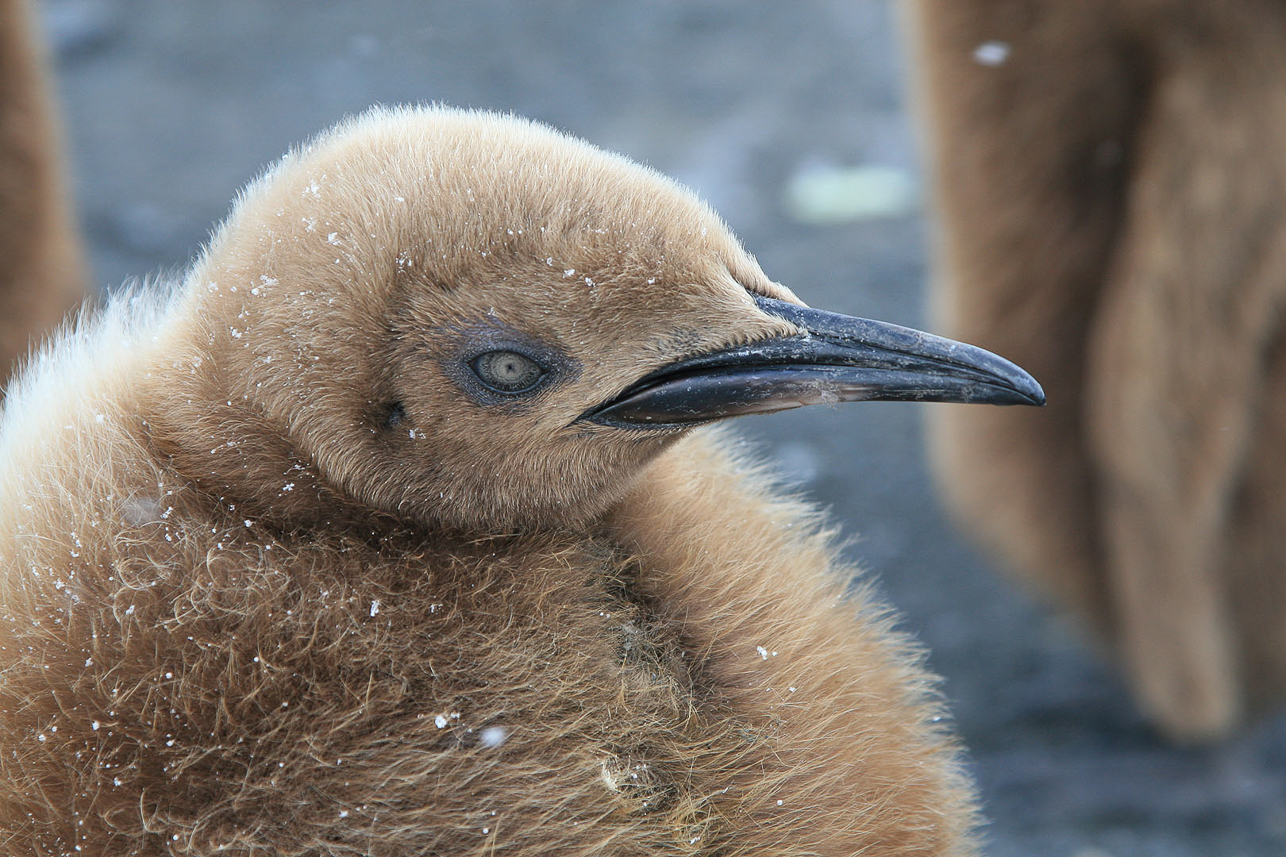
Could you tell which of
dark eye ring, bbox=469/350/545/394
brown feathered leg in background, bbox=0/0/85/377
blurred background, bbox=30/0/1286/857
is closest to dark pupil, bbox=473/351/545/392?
dark eye ring, bbox=469/350/545/394

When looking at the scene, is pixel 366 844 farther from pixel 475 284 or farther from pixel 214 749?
pixel 475 284

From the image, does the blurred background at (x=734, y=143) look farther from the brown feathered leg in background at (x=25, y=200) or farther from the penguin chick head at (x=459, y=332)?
the penguin chick head at (x=459, y=332)

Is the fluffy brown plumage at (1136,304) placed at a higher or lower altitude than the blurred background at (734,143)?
lower

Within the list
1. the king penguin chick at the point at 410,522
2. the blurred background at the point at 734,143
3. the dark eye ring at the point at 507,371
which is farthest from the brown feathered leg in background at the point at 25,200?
the blurred background at the point at 734,143

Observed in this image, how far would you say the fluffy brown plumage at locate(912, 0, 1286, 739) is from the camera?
137 cm

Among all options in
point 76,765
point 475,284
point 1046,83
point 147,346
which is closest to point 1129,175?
point 1046,83

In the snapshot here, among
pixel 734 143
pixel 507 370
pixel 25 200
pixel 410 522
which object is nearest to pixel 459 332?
pixel 507 370

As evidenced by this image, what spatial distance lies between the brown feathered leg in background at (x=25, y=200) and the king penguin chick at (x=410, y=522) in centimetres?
63

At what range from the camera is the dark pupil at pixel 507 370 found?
76cm

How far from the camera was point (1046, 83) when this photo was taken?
4.67ft

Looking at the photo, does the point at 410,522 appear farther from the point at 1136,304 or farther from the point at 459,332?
the point at 1136,304

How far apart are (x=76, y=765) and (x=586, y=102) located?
2709 millimetres

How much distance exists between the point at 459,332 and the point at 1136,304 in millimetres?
995

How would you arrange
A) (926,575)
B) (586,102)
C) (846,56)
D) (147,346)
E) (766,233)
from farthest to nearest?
(846,56) → (586,102) → (766,233) → (926,575) → (147,346)
